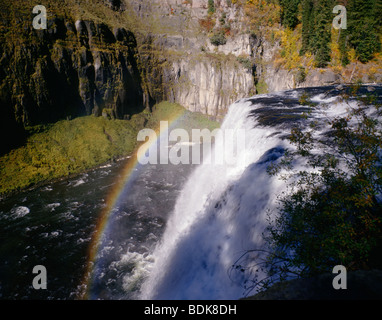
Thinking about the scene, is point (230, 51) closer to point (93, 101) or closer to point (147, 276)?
point (93, 101)

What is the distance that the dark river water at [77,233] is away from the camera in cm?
1193

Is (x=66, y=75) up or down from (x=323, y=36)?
down

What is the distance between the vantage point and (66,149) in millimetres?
28703

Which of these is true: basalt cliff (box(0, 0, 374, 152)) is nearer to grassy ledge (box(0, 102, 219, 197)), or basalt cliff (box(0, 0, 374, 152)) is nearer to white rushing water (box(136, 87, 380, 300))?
grassy ledge (box(0, 102, 219, 197))

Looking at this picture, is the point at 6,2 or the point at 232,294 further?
the point at 6,2

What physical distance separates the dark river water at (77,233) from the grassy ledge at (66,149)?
93.8 inches

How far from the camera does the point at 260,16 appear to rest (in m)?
46.4

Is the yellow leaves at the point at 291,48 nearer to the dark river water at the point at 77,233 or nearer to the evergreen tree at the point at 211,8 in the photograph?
the evergreen tree at the point at 211,8

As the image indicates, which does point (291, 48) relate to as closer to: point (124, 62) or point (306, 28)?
point (306, 28)

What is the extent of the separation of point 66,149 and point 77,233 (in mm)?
17362

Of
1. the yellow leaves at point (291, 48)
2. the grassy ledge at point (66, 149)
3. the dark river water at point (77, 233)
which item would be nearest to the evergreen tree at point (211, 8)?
the yellow leaves at point (291, 48)

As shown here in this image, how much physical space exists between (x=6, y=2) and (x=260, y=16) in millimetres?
48912

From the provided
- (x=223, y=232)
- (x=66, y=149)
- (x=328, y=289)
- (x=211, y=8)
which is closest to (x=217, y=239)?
(x=223, y=232)
